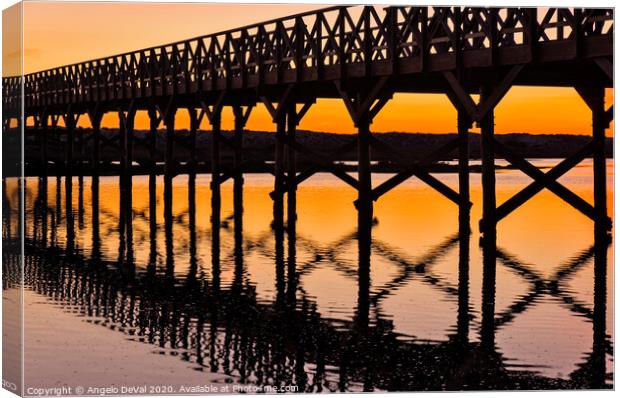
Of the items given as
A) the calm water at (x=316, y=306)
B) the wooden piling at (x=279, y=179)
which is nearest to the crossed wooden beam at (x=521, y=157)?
the calm water at (x=316, y=306)

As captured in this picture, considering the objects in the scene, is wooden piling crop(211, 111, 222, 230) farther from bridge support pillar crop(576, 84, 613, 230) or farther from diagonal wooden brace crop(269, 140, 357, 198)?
bridge support pillar crop(576, 84, 613, 230)

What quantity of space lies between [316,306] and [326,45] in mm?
15225

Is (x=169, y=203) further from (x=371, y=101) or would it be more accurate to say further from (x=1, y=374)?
(x=1, y=374)

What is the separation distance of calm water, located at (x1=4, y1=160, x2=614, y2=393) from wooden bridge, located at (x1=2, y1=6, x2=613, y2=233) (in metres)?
1.35

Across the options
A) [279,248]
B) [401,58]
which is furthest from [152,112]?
[279,248]

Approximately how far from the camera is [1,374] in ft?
36.7

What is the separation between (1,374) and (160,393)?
60.9 inches

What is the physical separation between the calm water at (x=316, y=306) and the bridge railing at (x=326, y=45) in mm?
2875

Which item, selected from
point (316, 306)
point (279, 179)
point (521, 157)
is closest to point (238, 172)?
point (279, 179)

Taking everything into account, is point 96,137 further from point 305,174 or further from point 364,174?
point 364,174

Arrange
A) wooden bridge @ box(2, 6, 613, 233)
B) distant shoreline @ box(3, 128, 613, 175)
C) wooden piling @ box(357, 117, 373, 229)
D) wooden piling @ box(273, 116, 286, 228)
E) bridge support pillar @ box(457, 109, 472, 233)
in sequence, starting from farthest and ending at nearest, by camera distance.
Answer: distant shoreline @ box(3, 128, 613, 175) → wooden piling @ box(273, 116, 286, 228) → bridge support pillar @ box(457, 109, 472, 233) → wooden piling @ box(357, 117, 373, 229) → wooden bridge @ box(2, 6, 613, 233)

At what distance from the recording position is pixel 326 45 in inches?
1176

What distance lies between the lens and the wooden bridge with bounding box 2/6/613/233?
866 inches

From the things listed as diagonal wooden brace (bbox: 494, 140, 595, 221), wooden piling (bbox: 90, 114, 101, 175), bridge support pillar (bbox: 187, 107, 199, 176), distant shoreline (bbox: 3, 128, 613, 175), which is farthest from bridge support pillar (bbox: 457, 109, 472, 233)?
distant shoreline (bbox: 3, 128, 613, 175)
